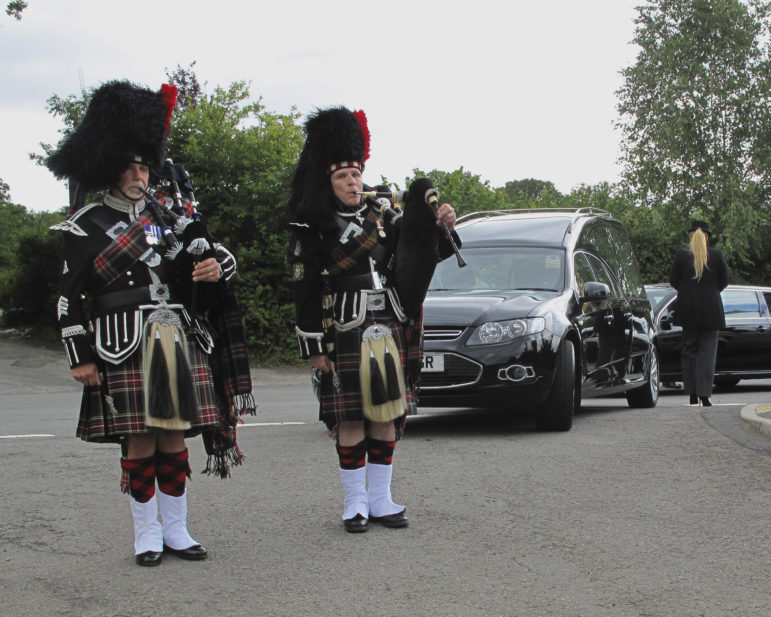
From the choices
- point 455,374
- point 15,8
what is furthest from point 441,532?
point 15,8

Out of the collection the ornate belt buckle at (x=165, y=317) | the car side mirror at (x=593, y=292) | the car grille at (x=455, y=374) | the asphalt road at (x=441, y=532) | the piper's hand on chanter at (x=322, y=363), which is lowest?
the asphalt road at (x=441, y=532)

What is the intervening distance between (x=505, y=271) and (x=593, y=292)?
0.78 meters

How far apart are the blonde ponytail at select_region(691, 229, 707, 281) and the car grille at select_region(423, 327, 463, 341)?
4452mm

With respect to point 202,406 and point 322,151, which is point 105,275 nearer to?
point 202,406

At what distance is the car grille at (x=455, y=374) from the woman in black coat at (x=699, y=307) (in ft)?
14.6

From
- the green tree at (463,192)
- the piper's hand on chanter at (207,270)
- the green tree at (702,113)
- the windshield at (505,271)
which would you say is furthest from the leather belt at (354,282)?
the green tree at (702,113)

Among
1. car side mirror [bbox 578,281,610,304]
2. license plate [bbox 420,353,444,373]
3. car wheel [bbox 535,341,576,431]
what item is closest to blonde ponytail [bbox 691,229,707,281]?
car side mirror [bbox 578,281,610,304]

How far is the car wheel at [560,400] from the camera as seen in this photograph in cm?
786

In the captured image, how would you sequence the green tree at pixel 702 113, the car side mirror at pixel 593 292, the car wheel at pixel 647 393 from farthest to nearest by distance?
1. the green tree at pixel 702 113
2. the car wheel at pixel 647 393
3. the car side mirror at pixel 593 292

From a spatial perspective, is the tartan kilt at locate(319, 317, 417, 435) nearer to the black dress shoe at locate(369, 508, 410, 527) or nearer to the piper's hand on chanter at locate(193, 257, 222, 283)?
the black dress shoe at locate(369, 508, 410, 527)

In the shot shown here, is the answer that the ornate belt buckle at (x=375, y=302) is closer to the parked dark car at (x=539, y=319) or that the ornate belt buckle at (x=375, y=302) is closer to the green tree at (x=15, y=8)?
the parked dark car at (x=539, y=319)

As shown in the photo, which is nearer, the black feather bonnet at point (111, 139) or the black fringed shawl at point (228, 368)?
the black feather bonnet at point (111, 139)

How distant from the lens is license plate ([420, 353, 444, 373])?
770 centimetres

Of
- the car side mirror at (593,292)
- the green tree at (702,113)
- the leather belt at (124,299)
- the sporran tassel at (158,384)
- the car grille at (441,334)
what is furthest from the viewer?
the green tree at (702,113)
